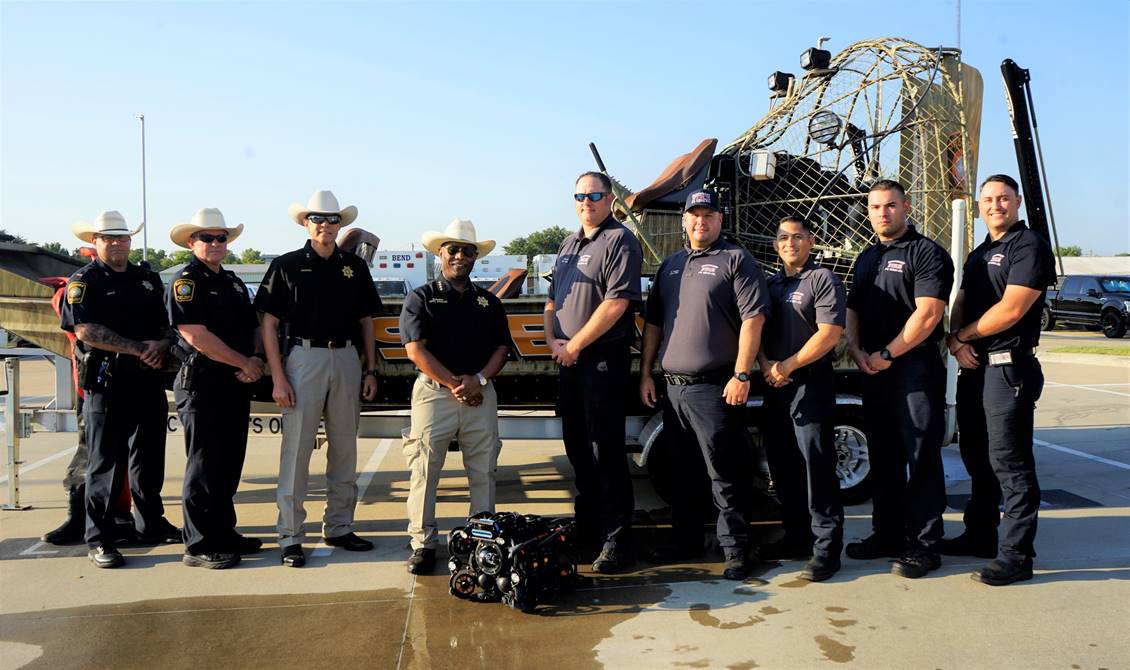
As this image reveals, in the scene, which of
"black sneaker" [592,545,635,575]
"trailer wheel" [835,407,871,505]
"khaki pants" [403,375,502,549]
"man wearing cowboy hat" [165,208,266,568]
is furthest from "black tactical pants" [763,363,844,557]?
"man wearing cowboy hat" [165,208,266,568]

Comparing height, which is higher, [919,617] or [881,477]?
[881,477]

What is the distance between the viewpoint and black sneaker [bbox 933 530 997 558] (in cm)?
458

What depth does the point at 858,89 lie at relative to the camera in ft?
21.8

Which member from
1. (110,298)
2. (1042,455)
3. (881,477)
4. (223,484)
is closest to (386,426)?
(223,484)

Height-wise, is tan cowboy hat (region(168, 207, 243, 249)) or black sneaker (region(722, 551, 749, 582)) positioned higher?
tan cowboy hat (region(168, 207, 243, 249))

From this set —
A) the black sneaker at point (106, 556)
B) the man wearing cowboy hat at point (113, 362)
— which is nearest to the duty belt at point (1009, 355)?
the man wearing cowboy hat at point (113, 362)

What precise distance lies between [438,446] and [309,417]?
806 millimetres

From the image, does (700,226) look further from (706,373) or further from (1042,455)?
(1042,455)

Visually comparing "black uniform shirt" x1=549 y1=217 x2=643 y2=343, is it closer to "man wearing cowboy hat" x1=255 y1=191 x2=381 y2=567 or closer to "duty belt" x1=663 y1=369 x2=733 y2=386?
"duty belt" x1=663 y1=369 x2=733 y2=386

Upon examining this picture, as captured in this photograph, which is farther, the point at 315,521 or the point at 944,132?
the point at 944,132

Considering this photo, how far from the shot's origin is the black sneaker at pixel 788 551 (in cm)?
459

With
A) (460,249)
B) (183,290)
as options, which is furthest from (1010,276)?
(183,290)

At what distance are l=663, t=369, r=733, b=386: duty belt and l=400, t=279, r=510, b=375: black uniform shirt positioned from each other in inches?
43.6

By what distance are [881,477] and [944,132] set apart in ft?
11.2
